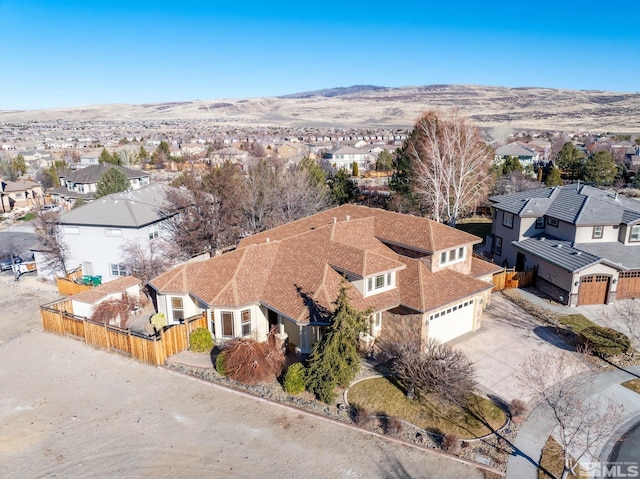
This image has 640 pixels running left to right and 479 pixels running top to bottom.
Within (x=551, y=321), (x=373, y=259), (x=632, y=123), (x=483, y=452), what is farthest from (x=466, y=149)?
(x=632, y=123)

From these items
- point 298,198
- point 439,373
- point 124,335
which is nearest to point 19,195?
point 298,198

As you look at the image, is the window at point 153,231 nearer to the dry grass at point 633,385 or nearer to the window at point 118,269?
the window at point 118,269

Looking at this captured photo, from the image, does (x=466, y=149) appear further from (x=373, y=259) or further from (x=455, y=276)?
(x=373, y=259)

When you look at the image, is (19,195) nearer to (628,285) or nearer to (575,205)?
(575,205)

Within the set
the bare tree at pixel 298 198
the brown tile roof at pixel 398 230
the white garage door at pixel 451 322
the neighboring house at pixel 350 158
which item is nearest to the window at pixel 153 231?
the brown tile roof at pixel 398 230

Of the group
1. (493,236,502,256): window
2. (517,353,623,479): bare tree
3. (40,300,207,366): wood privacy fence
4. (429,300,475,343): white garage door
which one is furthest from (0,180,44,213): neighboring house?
(517,353,623,479): bare tree
